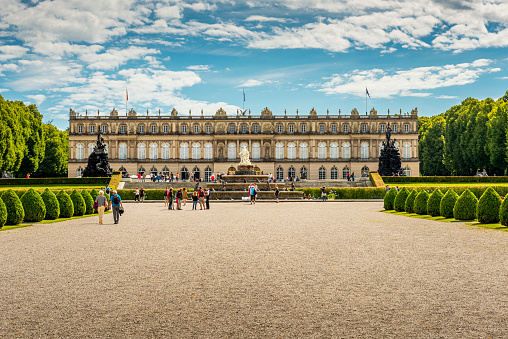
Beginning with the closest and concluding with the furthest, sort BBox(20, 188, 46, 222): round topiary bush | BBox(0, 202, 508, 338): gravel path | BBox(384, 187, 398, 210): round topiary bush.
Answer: BBox(0, 202, 508, 338): gravel path, BBox(20, 188, 46, 222): round topiary bush, BBox(384, 187, 398, 210): round topiary bush

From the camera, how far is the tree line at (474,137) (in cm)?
5567

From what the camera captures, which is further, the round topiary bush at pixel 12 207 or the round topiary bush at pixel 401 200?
the round topiary bush at pixel 401 200

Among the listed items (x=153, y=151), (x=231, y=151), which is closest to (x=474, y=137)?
(x=231, y=151)

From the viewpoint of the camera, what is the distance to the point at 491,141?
56.1 metres

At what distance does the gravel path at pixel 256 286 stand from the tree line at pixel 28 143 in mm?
45797

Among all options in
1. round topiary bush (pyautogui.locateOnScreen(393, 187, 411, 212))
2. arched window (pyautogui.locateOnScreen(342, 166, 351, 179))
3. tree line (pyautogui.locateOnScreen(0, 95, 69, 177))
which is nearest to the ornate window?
tree line (pyautogui.locateOnScreen(0, 95, 69, 177))

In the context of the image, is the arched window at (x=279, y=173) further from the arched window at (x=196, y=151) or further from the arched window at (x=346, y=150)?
the arched window at (x=196, y=151)

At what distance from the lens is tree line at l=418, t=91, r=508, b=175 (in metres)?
55.7

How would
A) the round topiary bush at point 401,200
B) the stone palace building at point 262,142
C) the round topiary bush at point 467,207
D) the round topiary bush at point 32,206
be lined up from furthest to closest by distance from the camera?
the stone palace building at point 262,142 → the round topiary bush at point 401,200 → the round topiary bush at point 32,206 → the round topiary bush at point 467,207

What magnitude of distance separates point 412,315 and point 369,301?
821mm

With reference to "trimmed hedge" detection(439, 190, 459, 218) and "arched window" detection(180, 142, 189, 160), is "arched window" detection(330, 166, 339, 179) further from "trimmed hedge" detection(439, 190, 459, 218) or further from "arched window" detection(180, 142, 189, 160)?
"trimmed hedge" detection(439, 190, 459, 218)

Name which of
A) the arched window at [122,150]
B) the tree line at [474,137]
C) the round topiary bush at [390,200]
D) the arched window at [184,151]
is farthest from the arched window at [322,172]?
the round topiary bush at [390,200]

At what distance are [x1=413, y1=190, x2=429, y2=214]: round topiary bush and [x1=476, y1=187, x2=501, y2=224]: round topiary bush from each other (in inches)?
187

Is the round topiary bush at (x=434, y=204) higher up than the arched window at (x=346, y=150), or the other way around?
the arched window at (x=346, y=150)
